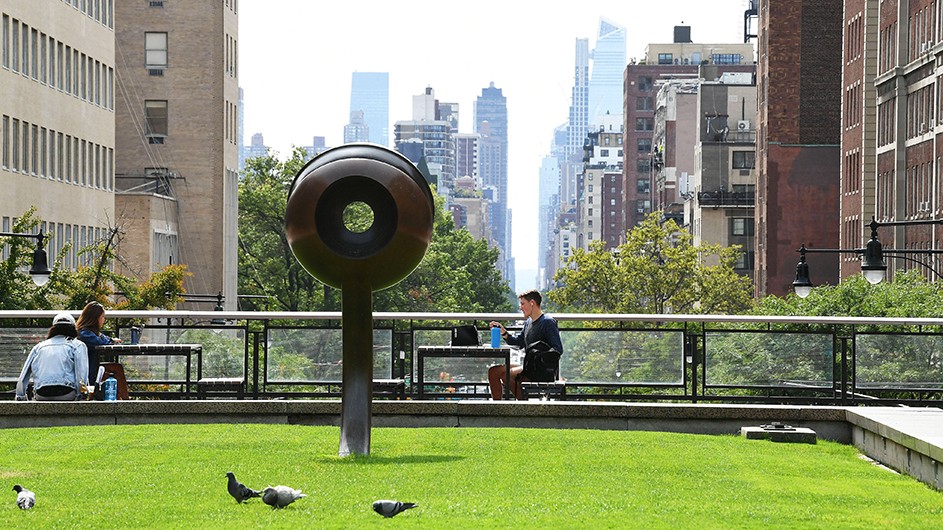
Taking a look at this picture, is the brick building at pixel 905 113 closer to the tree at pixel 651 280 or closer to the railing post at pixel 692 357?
the tree at pixel 651 280

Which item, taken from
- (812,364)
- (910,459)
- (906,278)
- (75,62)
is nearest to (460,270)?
(75,62)

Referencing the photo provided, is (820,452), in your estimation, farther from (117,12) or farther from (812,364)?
(117,12)

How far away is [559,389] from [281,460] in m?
6.82

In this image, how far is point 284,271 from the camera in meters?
98.6

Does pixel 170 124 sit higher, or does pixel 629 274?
pixel 170 124

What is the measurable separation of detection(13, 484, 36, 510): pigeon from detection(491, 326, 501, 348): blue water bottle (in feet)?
30.5

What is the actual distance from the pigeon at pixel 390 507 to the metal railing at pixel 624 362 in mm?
10086

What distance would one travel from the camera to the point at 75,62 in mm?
72938

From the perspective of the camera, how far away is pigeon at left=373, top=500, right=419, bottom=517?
998 centimetres

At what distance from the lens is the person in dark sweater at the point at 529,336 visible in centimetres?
1866

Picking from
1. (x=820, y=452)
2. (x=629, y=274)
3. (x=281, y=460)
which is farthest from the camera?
(x=629, y=274)

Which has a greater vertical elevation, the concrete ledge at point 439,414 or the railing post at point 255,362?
the railing post at point 255,362

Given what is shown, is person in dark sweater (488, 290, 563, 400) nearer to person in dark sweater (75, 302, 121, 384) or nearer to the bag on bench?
the bag on bench

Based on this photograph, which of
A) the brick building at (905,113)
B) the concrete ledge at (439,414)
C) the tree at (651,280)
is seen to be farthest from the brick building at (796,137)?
the concrete ledge at (439,414)
